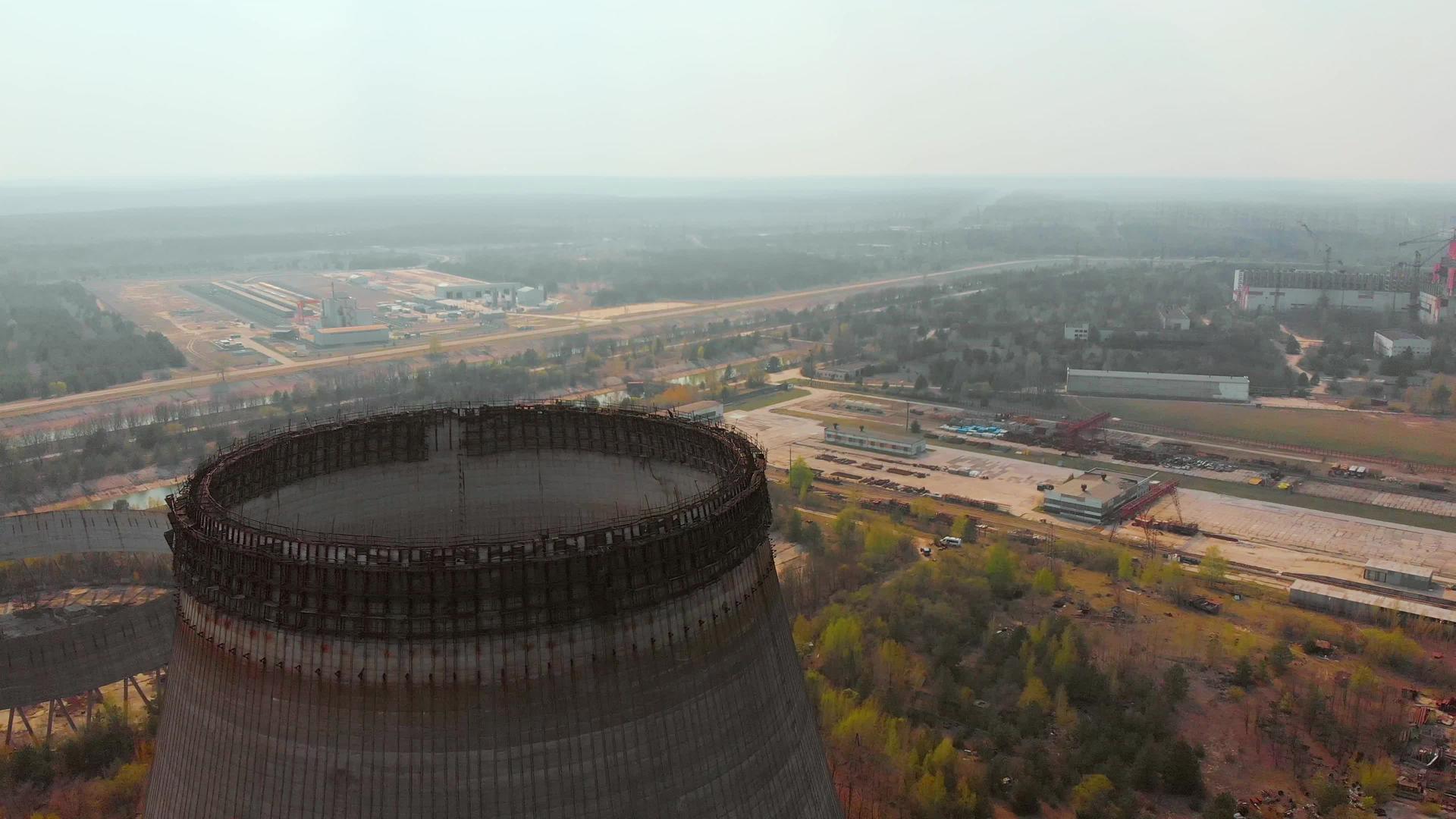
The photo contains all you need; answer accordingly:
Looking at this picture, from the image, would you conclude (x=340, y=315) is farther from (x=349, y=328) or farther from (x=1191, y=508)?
(x=1191, y=508)

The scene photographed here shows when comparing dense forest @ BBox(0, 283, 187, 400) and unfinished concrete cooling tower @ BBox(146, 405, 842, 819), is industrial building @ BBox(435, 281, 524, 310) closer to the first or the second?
dense forest @ BBox(0, 283, 187, 400)

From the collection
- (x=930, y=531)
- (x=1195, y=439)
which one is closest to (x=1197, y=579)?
(x=930, y=531)

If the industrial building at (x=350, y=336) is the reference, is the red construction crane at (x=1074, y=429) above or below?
below

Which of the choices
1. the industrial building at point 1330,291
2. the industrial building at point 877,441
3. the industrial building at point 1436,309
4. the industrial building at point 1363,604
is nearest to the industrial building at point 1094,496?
the industrial building at point 877,441

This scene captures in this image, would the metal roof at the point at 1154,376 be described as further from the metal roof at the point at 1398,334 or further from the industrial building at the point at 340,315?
the industrial building at the point at 340,315

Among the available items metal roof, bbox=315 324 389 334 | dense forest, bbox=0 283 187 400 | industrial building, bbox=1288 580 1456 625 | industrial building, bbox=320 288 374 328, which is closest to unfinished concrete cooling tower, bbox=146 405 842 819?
industrial building, bbox=1288 580 1456 625

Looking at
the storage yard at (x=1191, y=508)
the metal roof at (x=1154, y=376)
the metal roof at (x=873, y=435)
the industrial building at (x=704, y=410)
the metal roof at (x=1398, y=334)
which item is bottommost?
the storage yard at (x=1191, y=508)

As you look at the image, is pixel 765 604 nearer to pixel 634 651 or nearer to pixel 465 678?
pixel 634 651

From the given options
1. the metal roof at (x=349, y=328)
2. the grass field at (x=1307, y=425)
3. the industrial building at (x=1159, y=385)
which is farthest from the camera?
the metal roof at (x=349, y=328)
